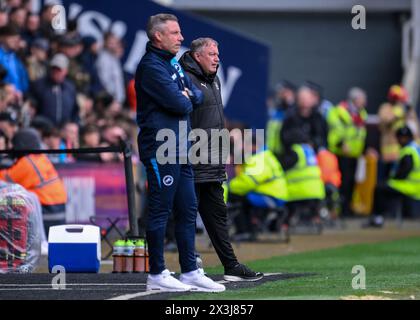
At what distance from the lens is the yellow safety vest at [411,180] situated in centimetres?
2217

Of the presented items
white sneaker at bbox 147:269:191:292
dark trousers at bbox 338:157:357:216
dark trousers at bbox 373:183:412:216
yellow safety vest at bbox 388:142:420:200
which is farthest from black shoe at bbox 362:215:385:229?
white sneaker at bbox 147:269:191:292

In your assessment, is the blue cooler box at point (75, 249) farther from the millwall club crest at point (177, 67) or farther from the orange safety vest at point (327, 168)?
the orange safety vest at point (327, 168)

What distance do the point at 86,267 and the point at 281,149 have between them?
996 cm

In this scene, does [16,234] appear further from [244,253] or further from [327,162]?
[327,162]

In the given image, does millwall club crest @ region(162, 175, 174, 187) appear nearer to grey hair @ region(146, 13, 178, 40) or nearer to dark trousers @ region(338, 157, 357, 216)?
grey hair @ region(146, 13, 178, 40)

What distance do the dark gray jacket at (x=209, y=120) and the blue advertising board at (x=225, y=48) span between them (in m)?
9.45

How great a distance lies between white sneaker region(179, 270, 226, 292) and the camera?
35.6ft

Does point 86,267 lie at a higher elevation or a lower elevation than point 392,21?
lower

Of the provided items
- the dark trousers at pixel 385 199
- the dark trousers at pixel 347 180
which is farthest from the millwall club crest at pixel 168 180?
the dark trousers at pixel 347 180

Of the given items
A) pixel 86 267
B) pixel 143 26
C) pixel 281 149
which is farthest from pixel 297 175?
pixel 86 267

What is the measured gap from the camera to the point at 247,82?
2180cm

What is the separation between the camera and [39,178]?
15750 mm

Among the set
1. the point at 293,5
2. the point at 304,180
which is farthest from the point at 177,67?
the point at 293,5

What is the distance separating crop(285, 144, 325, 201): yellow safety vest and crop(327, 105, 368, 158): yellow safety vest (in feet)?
14.0
